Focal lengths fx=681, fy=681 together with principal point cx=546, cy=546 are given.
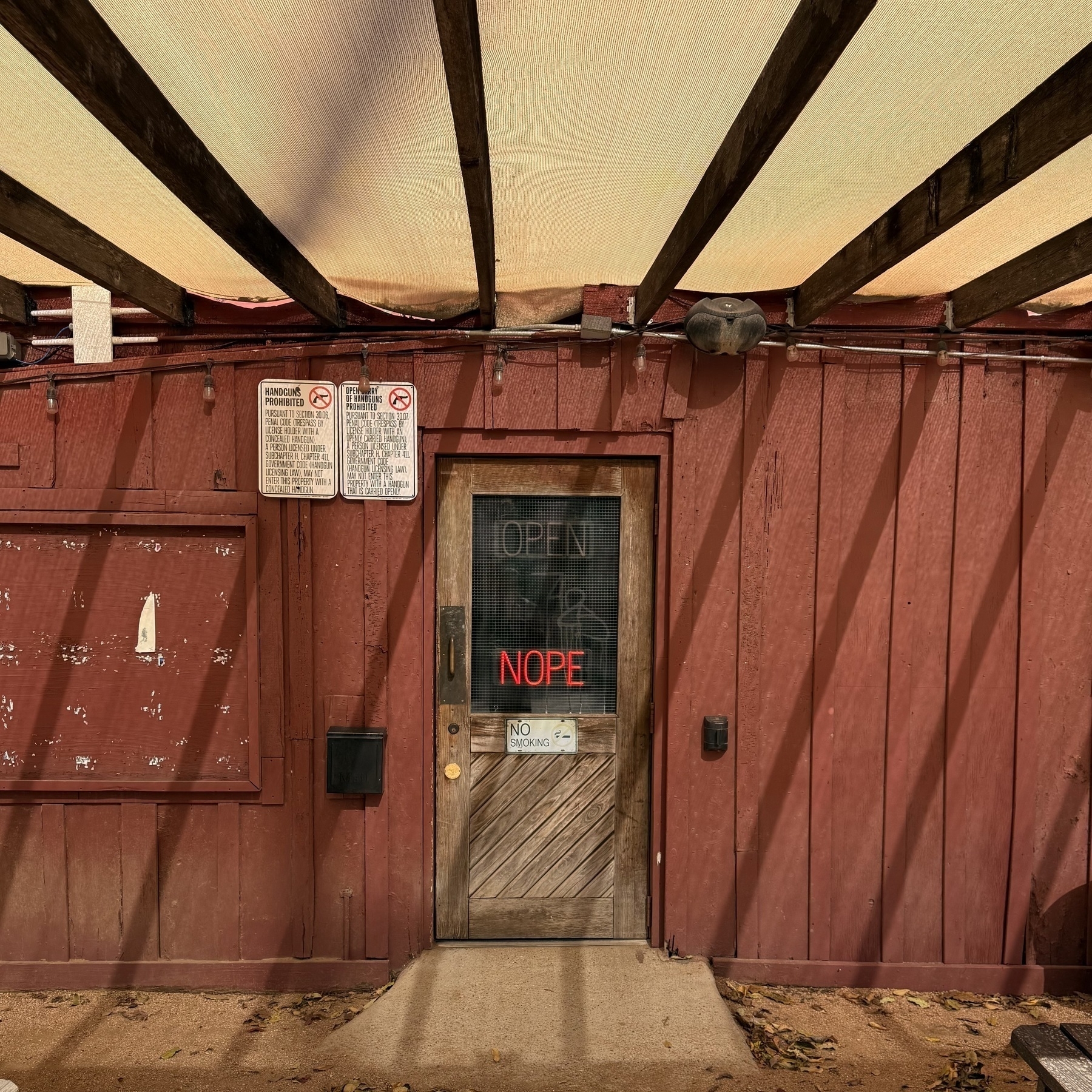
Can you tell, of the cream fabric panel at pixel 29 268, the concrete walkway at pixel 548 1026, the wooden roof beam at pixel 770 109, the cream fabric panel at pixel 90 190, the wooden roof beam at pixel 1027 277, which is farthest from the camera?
the cream fabric panel at pixel 29 268

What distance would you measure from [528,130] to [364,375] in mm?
1337

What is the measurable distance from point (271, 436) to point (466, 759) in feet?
5.29

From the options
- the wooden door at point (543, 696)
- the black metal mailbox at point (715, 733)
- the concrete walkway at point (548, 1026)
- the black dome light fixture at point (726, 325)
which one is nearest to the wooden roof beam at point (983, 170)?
the black dome light fixture at point (726, 325)

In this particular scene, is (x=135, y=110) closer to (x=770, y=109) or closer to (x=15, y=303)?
(x=770, y=109)

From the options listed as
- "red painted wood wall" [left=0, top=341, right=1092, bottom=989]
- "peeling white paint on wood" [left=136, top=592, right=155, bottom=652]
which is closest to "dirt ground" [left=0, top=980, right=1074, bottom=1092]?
"red painted wood wall" [left=0, top=341, right=1092, bottom=989]

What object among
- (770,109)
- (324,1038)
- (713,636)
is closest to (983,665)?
(713,636)

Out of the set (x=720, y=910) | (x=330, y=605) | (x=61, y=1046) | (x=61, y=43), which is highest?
(x=61, y=43)

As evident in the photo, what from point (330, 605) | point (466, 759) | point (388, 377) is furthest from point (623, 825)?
point (388, 377)

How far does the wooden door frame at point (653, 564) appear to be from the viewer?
2.89 meters

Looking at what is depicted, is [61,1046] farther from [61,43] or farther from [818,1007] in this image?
[61,43]

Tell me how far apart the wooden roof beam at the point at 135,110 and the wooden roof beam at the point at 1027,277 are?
8.22ft

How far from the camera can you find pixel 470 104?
1.44 meters

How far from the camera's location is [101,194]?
2090 mm

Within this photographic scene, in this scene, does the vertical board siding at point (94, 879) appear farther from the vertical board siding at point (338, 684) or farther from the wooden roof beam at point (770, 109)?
the wooden roof beam at point (770, 109)
